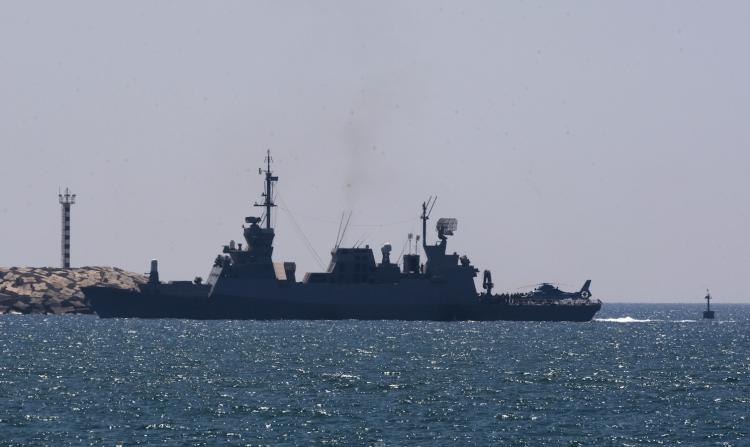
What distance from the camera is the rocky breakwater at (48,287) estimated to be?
157 metres

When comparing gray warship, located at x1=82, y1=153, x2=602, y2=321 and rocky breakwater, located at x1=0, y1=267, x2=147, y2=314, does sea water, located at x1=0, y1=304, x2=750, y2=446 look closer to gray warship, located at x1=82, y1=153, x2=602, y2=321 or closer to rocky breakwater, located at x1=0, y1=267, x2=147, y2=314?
gray warship, located at x1=82, y1=153, x2=602, y2=321

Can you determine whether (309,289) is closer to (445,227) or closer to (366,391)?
(445,227)

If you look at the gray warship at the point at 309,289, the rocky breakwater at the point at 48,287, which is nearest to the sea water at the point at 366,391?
the gray warship at the point at 309,289

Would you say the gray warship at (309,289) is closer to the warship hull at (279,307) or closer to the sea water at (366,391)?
the warship hull at (279,307)

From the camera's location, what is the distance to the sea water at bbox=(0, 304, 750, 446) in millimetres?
43375

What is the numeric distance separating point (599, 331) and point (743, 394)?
68.2 metres

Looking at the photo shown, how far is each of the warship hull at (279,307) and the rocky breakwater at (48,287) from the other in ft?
108

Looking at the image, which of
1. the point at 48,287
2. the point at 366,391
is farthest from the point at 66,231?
the point at 366,391

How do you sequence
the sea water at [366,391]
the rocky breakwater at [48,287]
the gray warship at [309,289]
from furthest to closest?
1. the rocky breakwater at [48,287]
2. the gray warship at [309,289]
3. the sea water at [366,391]

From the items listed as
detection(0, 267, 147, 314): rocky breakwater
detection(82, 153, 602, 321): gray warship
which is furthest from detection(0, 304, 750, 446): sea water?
detection(0, 267, 147, 314): rocky breakwater

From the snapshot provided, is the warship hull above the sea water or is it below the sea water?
above

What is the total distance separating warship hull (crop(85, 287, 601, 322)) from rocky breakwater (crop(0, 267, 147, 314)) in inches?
1291

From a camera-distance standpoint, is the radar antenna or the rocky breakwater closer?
the radar antenna

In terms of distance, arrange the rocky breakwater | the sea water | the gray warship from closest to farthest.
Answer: the sea water
the gray warship
the rocky breakwater
